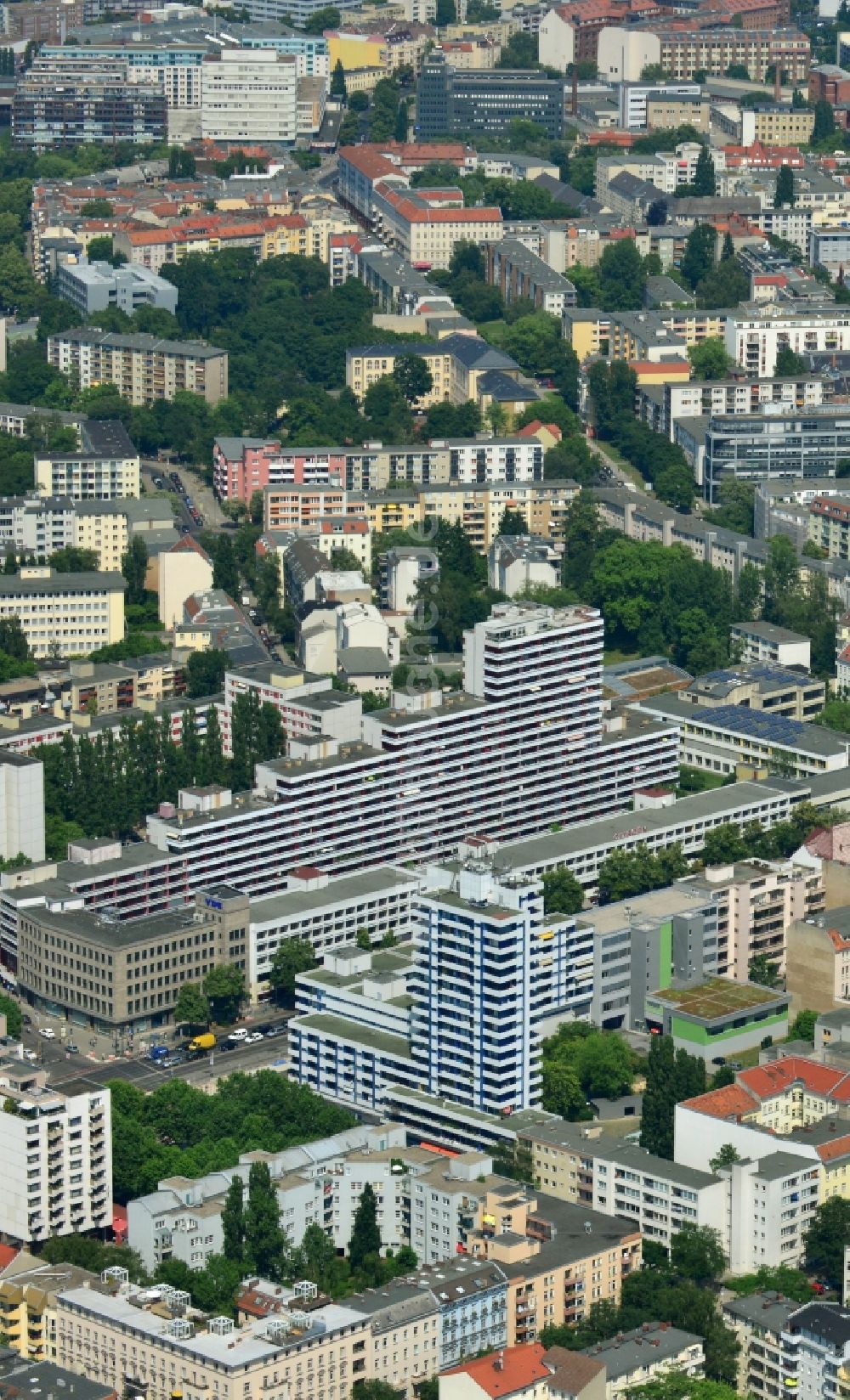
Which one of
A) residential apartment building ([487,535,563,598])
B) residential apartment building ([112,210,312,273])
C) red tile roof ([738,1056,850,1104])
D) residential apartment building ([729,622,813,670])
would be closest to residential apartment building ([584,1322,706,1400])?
red tile roof ([738,1056,850,1104])

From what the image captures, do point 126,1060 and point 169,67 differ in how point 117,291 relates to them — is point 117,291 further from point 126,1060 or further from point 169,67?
point 126,1060

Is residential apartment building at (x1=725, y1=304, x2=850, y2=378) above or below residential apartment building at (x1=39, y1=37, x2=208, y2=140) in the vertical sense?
below

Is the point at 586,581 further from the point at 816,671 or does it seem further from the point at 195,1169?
the point at 195,1169

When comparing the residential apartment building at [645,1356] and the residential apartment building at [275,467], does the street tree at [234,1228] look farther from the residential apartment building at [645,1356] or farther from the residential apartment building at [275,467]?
the residential apartment building at [275,467]

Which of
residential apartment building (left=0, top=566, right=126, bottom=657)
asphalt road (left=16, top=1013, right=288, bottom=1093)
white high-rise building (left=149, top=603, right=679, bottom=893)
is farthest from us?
residential apartment building (left=0, top=566, right=126, bottom=657)

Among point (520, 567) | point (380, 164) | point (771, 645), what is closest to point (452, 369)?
point (520, 567)

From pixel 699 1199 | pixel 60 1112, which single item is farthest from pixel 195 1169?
pixel 699 1199

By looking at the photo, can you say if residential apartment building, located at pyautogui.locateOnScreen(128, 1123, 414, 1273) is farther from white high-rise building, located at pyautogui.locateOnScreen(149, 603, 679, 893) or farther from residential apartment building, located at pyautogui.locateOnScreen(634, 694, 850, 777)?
residential apartment building, located at pyautogui.locateOnScreen(634, 694, 850, 777)
